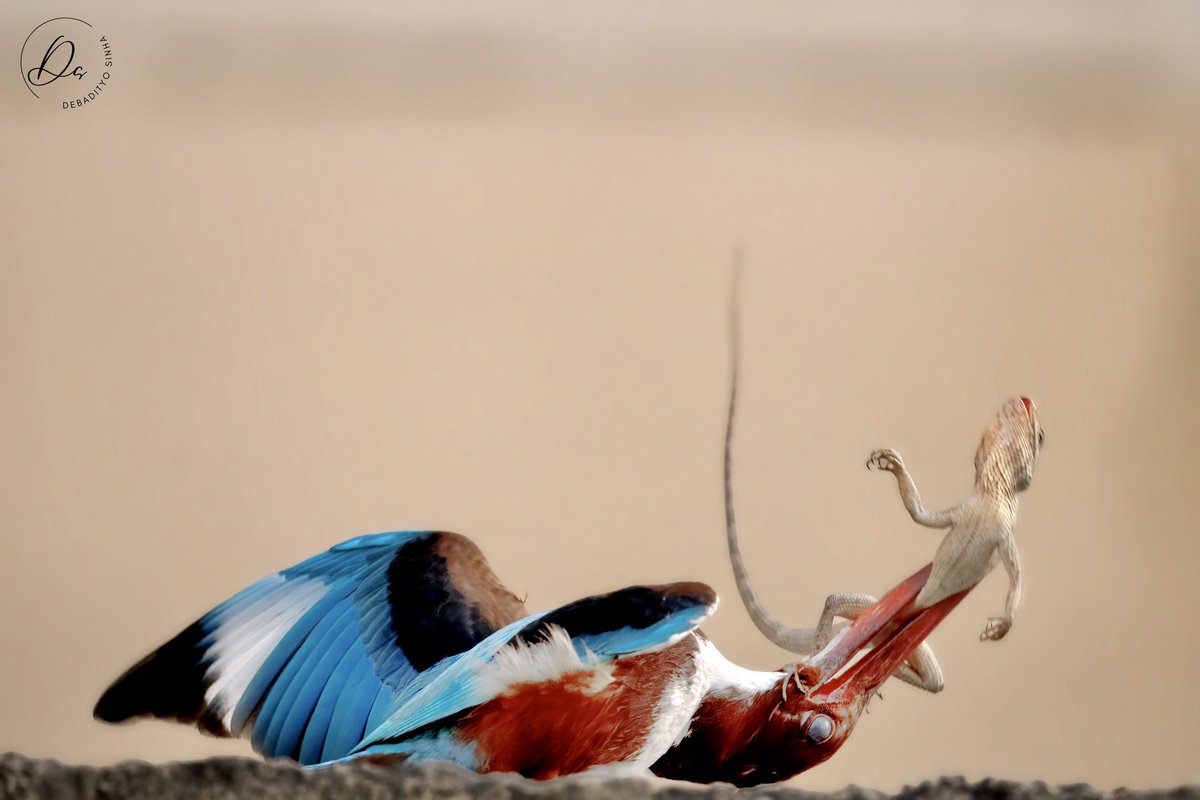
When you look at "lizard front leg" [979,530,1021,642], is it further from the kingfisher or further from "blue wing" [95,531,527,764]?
"blue wing" [95,531,527,764]

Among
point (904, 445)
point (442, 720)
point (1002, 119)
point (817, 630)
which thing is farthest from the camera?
point (1002, 119)

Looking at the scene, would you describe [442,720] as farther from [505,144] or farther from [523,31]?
[523,31]

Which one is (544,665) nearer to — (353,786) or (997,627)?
(353,786)

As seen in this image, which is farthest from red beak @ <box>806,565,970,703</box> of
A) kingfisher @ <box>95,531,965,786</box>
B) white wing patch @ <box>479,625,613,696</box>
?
white wing patch @ <box>479,625,613,696</box>

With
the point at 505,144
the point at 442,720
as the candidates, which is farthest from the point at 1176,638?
the point at 505,144
